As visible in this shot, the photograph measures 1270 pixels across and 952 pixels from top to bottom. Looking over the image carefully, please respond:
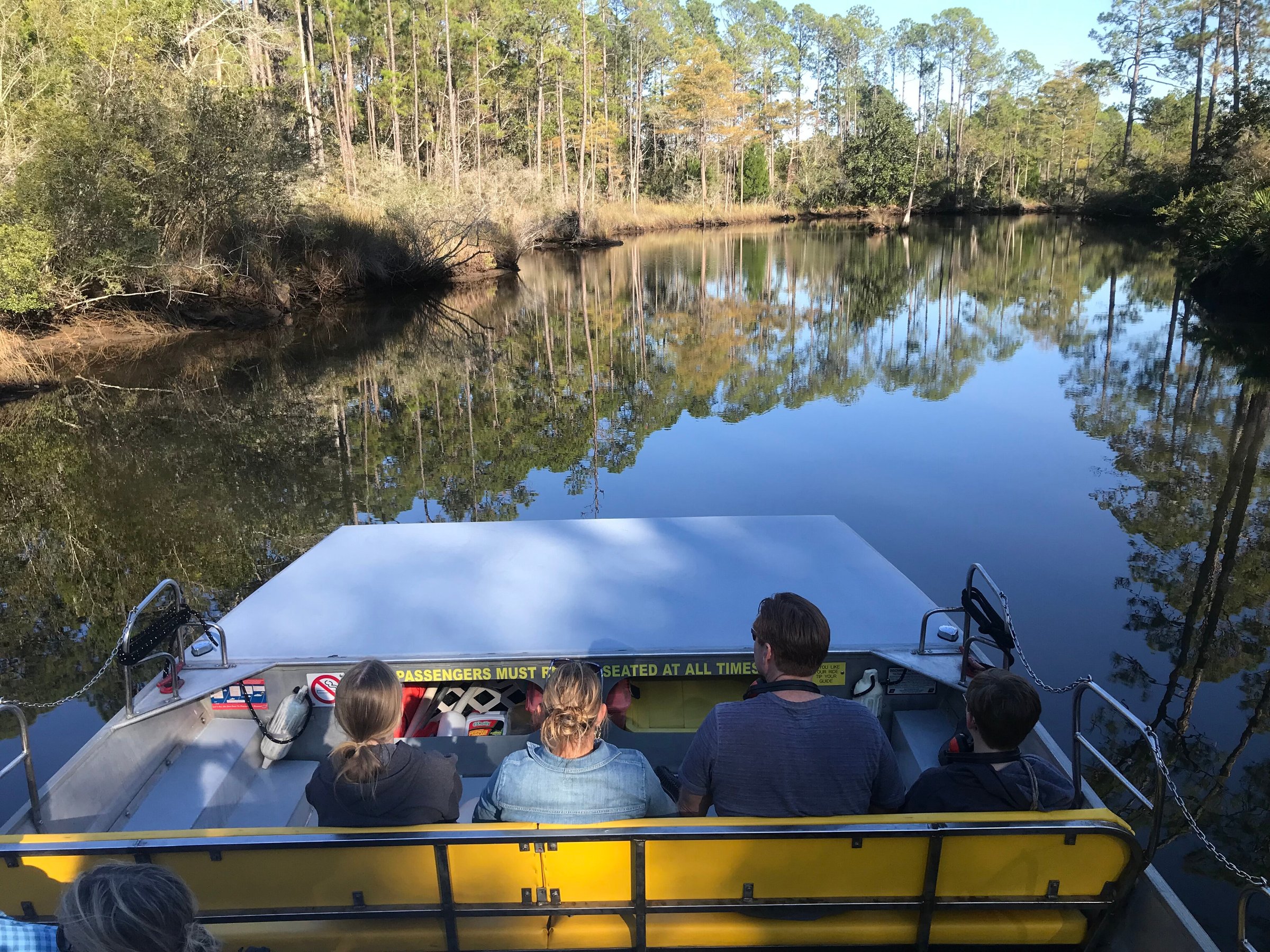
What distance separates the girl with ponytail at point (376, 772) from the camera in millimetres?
2789

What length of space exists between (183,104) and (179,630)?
21046 millimetres

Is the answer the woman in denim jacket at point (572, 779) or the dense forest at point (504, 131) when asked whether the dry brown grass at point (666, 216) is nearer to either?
the dense forest at point (504, 131)

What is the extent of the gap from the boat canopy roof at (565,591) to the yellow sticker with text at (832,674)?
0.10m

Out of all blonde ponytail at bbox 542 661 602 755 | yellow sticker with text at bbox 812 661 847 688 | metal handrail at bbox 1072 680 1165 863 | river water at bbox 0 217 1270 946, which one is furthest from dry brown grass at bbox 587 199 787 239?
blonde ponytail at bbox 542 661 602 755

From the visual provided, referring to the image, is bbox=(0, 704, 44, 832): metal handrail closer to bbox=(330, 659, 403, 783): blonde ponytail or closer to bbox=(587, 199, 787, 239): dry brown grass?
bbox=(330, 659, 403, 783): blonde ponytail

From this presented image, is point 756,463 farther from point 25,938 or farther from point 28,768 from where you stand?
point 25,938

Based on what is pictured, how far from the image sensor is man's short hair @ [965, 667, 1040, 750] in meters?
2.74

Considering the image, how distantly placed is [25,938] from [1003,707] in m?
2.65

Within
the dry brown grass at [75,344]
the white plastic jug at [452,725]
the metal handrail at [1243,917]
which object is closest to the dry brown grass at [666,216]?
the dry brown grass at [75,344]

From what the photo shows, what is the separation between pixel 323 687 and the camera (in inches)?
185

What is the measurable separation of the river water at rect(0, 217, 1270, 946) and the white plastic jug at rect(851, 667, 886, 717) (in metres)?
1.88

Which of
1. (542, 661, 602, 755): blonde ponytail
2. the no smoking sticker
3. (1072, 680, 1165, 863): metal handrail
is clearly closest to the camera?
(542, 661, 602, 755): blonde ponytail

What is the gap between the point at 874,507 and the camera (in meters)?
10.9

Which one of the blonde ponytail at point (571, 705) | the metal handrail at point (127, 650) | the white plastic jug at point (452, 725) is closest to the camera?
the blonde ponytail at point (571, 705)
